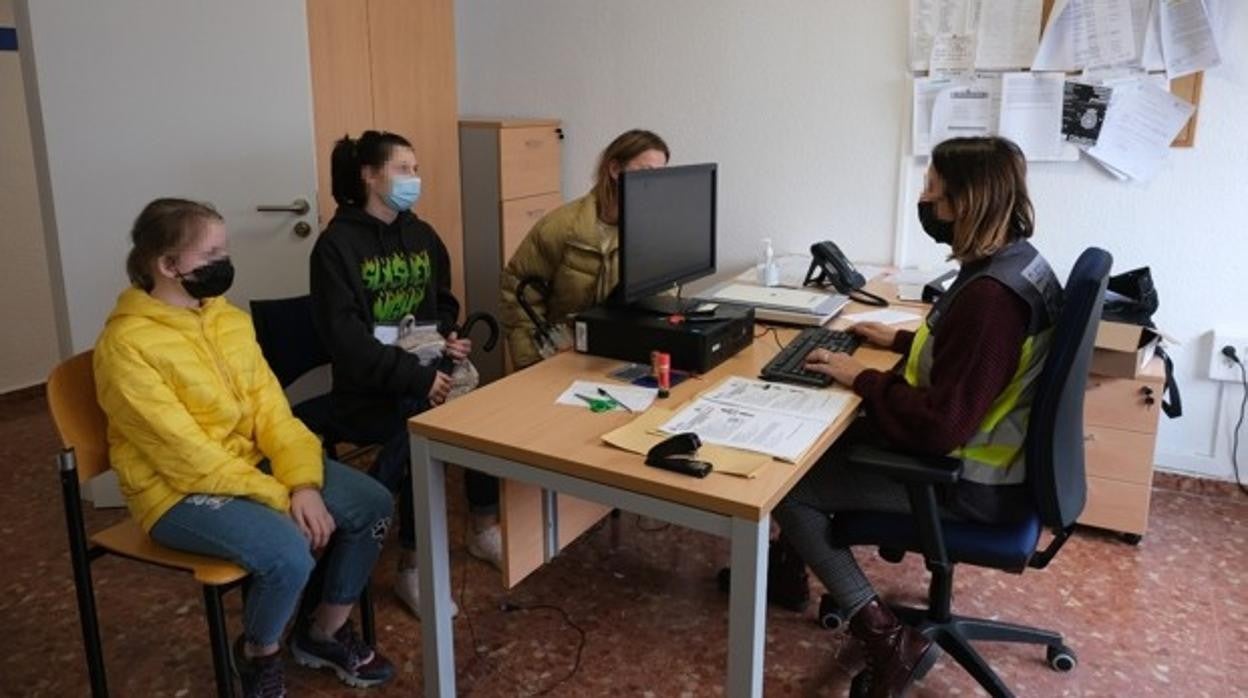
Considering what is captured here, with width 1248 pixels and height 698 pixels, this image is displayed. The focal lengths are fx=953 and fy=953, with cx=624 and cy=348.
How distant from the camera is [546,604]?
249 centimetres

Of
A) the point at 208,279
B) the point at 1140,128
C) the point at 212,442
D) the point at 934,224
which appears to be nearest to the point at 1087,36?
the point at 1140,128

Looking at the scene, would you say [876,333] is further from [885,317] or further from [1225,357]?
[1225,357]

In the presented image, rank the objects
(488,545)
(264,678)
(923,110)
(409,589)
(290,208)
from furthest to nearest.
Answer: (923,110) < (290,208) < (488,545) < (409,589) < (264,678)

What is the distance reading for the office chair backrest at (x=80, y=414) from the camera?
6.07 feet

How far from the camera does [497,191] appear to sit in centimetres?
366

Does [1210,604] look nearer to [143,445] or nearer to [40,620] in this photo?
[143,445]

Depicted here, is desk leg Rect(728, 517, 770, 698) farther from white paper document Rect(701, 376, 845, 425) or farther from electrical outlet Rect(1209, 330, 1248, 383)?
electrical outlet Rect(1209, 330, 1248, 383)

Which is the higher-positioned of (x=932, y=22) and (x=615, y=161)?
(x=932, y=22)

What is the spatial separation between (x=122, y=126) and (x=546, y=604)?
1901 millimetres

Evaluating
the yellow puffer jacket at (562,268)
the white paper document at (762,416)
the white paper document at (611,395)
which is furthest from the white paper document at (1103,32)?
the white paper document at (611,395)

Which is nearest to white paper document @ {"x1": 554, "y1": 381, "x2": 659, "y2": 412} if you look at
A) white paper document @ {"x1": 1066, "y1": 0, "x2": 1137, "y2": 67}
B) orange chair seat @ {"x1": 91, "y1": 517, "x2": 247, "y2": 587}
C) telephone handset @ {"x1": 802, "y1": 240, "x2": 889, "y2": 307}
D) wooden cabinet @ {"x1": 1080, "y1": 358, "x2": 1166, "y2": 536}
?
orange chair seat @ {"x1": 91, "y1": 517, "x2": 247, "y2": 587}

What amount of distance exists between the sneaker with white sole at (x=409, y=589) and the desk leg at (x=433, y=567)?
0.43m

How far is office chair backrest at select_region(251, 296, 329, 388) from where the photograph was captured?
2.61m

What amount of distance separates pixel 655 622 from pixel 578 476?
94cm
